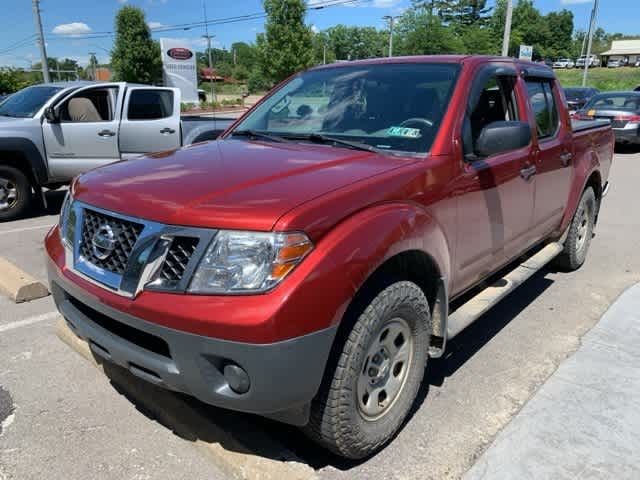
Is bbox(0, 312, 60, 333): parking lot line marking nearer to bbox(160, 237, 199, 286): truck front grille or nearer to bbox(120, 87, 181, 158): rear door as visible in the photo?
bbox(160, 237, 199, 286): truck front grille

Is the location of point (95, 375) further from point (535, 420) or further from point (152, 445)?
point (535, 420)

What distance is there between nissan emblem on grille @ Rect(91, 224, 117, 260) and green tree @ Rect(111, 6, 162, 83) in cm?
3829

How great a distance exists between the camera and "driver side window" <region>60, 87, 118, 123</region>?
752cm

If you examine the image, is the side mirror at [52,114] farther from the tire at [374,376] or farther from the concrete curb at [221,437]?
the tire at [374,376]

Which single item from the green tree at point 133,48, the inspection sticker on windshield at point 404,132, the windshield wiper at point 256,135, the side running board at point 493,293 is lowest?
the side running board at point 493,293

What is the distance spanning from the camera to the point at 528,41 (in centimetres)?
8906

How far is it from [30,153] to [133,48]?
3322 cm

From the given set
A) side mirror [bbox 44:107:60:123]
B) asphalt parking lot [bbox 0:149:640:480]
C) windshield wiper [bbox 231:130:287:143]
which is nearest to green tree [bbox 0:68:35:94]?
side mirror [bbox 44:107:60:123]

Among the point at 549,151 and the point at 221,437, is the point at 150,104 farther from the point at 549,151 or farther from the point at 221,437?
the point at 221,437

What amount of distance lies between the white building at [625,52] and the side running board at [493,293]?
4939 inches

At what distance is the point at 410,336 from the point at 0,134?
648 centimetres

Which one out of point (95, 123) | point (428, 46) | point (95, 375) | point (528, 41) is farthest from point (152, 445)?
point (528, 41)

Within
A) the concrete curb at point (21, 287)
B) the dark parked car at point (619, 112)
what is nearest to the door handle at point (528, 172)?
the concrete curb at point (21, 287)

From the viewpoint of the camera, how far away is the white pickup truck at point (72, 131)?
282 inches
